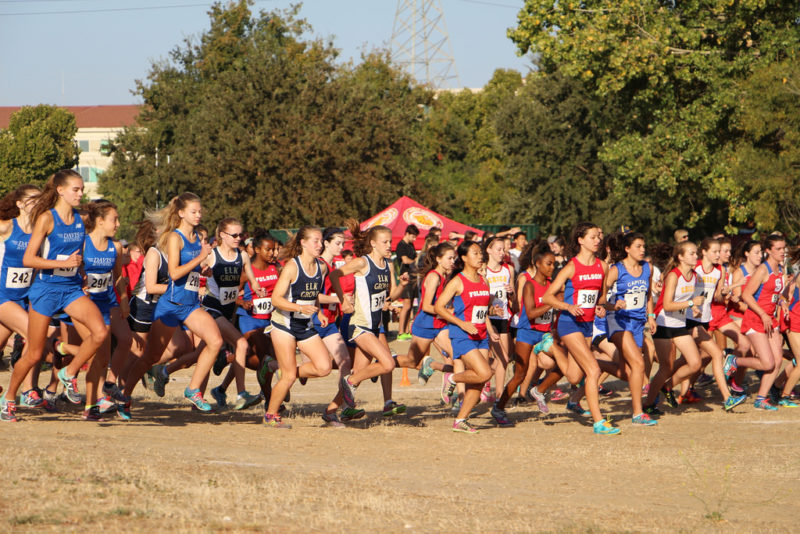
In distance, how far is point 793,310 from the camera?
37.4ft

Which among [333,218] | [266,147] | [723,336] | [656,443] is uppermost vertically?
[266,147]

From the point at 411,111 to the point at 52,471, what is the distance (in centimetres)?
5232

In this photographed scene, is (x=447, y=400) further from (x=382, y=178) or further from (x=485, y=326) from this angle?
(x=382, y=178)

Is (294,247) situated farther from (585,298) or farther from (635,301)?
(635,301)

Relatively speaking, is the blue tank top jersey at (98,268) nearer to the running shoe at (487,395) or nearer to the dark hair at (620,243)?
the running shoe at (487,395)

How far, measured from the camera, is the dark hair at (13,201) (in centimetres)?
918

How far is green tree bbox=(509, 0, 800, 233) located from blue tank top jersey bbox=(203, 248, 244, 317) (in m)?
19.3

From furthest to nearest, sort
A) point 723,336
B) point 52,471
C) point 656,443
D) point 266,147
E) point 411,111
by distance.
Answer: point 411,111
point 266,147
point 723,336
point 656,443
point 52,471

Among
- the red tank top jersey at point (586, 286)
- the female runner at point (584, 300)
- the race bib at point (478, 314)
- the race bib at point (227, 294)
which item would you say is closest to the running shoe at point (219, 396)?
the race bib at point (227, 294)

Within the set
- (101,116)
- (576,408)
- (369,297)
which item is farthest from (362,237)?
(101,116)

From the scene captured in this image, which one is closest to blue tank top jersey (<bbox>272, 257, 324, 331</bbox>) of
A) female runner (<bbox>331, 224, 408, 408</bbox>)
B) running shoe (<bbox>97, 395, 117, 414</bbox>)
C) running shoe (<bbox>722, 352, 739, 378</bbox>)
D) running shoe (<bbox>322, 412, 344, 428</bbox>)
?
female runner (<bbox>331, 224, 408, 408</bbox>)

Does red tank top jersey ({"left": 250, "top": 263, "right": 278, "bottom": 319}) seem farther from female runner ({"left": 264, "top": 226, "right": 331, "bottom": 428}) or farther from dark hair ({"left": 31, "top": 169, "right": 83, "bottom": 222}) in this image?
dark hair ({"left": 31, "top": 169, "right": 83, "bottom": 222})

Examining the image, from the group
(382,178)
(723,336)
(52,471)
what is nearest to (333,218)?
(382,178)

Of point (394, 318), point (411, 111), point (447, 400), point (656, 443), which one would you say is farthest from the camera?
point (411, 111)
